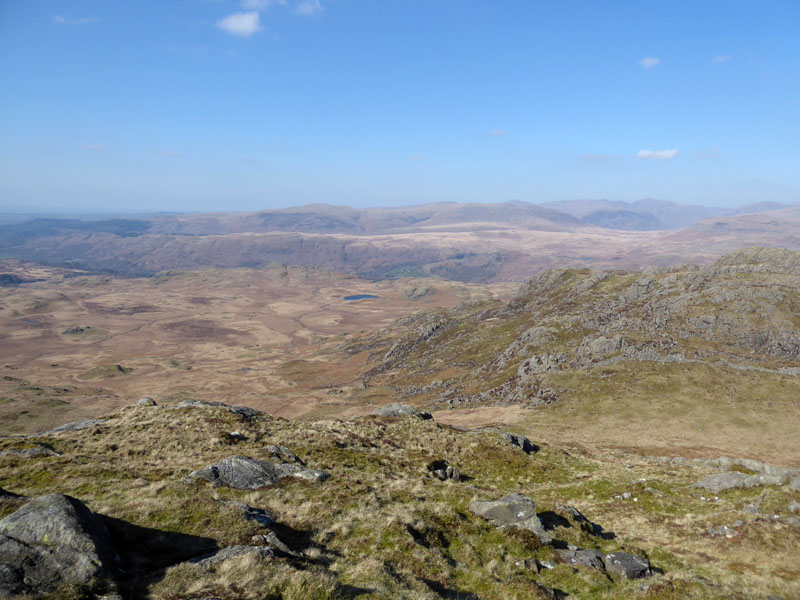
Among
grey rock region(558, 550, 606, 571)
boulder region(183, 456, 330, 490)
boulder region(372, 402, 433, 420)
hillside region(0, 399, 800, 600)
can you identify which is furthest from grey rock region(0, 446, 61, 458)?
boulder region(372, 402, 433, 420)

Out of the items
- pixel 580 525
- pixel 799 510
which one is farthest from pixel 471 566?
pixel 799 510

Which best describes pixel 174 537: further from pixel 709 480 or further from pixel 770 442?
pixel 770 442

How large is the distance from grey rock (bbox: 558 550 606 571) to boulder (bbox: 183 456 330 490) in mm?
16045

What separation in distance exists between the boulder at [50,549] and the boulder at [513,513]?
19.6 meters

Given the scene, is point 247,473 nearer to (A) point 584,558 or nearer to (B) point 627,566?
(A) point 584,558

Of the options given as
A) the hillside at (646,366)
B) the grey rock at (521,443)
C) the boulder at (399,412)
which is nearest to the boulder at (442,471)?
the grey rock at (521,443)

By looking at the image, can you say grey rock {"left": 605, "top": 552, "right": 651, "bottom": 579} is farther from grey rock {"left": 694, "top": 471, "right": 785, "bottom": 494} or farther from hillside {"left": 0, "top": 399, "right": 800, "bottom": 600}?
grey rock {"left": 694, "top": 471, "right": 785, "bottom": 494}

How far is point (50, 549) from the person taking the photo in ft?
42.4

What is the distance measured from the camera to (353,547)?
63.3ft

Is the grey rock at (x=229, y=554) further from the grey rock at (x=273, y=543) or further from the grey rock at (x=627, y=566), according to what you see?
the grey rock at (x=627, y=566)

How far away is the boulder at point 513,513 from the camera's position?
23.6 meters

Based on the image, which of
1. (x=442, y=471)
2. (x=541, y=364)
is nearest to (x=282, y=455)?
(x=442, y=471)

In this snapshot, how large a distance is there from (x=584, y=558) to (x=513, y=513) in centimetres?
457

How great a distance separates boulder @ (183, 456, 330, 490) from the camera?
84.1ft
